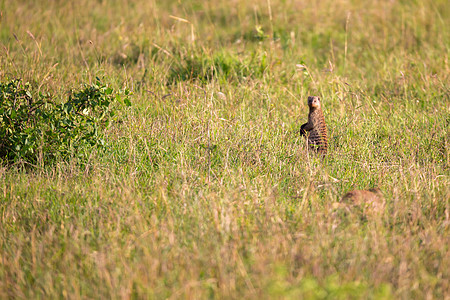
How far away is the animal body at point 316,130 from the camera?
389cm

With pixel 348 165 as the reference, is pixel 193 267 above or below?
above

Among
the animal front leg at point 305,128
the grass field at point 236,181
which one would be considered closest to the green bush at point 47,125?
the grass field at point 236,181

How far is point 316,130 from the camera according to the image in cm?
393

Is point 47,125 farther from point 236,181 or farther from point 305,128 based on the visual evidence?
point 305,128

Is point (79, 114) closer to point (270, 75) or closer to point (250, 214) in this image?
point (250, 214)

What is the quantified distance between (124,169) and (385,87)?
3165 millimetres

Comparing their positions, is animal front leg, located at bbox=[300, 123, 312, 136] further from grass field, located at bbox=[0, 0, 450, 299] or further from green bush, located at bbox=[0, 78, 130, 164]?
green bush, located at bbox=[0, 78, 130, 164]

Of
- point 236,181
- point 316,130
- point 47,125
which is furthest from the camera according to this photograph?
point 316,130

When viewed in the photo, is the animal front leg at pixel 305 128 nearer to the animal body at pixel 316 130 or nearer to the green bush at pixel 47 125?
the animal body at pixel 316 130

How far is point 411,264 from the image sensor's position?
2.42 m

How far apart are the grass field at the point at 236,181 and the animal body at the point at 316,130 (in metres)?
0.11

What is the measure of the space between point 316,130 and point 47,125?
2.12 meters

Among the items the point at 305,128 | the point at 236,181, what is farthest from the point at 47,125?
the point at 305,128

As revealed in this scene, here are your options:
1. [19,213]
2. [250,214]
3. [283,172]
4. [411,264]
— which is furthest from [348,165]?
[19,213]
